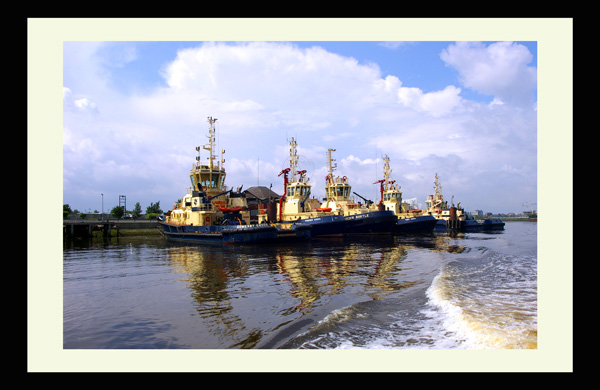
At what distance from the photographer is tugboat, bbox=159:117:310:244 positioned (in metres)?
33.2

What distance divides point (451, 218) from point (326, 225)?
29.7m

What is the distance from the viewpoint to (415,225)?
4853 centimetres

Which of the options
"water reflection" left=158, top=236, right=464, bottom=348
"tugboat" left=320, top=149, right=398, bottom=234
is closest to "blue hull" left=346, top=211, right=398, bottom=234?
"tugboat" left=320, top=149, right=398, bottom=234

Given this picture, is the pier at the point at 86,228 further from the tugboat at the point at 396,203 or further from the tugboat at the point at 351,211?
the tugboat at the point at 396,203

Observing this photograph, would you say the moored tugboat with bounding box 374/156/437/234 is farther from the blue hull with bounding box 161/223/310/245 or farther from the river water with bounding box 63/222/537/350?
the river water with bounding box 63/222/537/350

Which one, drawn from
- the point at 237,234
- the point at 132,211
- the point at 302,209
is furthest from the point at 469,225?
the point at 132,211

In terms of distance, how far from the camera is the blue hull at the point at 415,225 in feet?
156

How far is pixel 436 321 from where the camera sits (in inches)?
353

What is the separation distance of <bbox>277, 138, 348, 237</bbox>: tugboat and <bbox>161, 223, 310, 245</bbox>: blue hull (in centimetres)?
240

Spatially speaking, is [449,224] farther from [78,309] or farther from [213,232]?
[78,309]

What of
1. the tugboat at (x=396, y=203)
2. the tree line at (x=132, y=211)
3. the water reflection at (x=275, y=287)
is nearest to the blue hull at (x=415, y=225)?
the tugboat at (x=396, y=203)

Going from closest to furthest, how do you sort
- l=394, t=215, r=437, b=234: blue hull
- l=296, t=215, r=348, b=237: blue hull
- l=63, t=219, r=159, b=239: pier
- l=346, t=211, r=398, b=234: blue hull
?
1. l=296, t=215, r=348, b=237: blue hull
2. l=346, t=211, r=398, b=234: blue hull
3. l=394, t=215, r=437, b=234: blue hull
4. l=63, t=219, r=159, b=239: pier

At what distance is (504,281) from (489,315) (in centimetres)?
640

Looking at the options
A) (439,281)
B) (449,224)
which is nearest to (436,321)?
(439,281)
